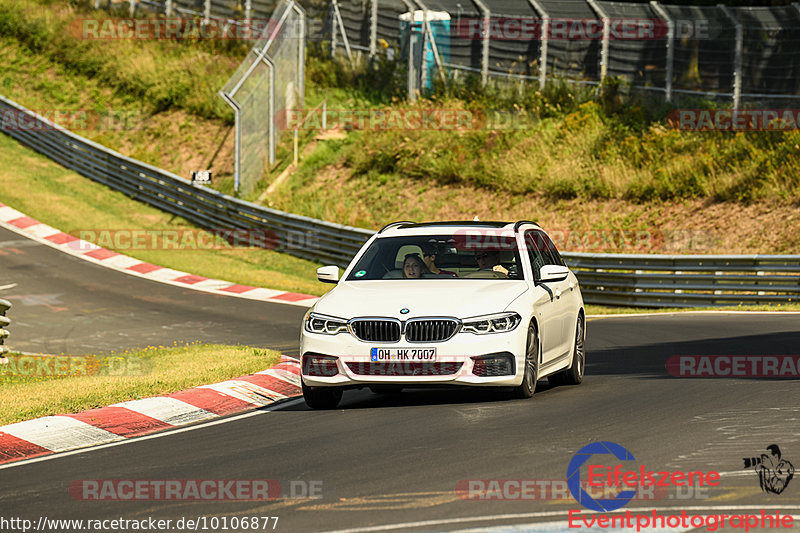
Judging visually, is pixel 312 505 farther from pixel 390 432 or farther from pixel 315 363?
pixel 315 363

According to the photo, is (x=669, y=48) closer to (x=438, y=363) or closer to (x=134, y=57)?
(x=134, y=57)

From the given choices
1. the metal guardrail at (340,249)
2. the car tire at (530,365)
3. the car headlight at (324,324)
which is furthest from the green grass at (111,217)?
the car tire at (530,365)

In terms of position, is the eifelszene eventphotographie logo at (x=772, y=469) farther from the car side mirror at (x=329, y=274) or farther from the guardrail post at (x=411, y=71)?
the guardrail post at (x=411, y=71)

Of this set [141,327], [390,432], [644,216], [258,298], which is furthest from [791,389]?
[644,216]

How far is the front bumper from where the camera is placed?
997 centimetres

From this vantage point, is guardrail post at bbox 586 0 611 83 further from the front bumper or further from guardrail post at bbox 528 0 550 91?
the front bumper

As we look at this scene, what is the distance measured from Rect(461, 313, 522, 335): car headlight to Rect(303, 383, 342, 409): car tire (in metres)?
1.35

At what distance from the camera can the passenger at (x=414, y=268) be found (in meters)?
11.2

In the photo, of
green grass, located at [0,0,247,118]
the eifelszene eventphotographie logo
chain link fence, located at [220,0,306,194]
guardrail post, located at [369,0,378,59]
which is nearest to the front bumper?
the eifelszene eventphotographie logo

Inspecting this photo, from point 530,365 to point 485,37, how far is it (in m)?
25.0

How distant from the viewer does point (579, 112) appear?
33688mm

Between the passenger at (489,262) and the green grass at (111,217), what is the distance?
14200 mm

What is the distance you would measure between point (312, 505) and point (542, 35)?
2796 centimetres

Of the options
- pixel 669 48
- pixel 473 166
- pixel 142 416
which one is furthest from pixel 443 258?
pixel 473 166
